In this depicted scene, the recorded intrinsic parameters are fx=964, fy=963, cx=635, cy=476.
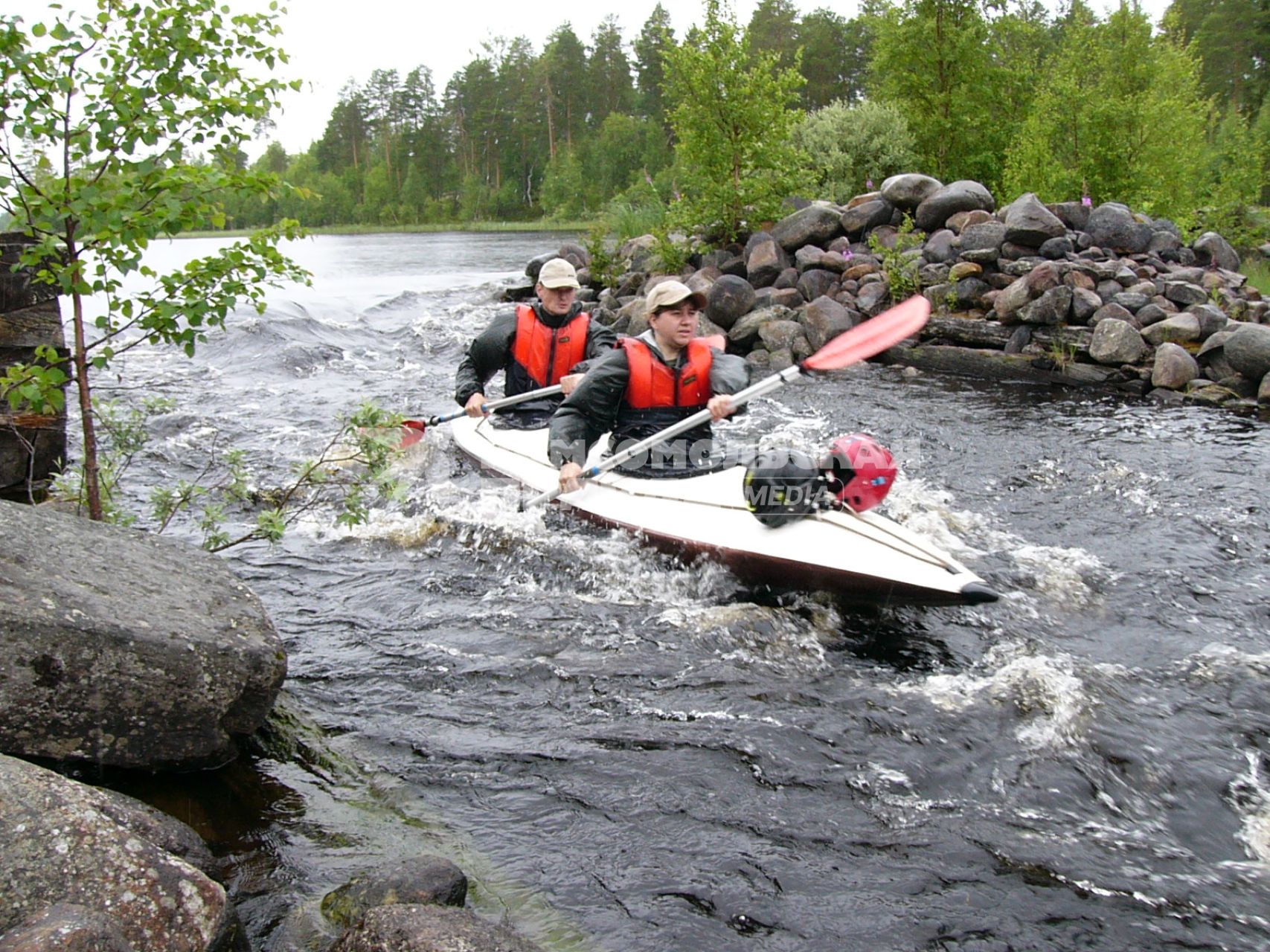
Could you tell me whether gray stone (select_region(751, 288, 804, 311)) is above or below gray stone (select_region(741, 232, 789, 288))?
below

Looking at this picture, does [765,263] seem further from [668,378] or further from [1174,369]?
[668,378]

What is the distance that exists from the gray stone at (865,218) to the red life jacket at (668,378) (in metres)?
8.08

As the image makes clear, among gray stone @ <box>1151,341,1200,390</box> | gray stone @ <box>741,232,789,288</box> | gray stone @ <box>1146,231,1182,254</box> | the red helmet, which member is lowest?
the red helmet

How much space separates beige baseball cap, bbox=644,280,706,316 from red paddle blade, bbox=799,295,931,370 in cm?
68

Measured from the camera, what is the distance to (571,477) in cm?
513

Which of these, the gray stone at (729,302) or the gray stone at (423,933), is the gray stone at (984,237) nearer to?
the gray stone at (729,302)

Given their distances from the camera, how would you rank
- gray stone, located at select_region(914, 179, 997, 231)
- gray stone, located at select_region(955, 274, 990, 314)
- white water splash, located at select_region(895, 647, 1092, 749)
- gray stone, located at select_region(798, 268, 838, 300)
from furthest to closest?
1. gray stone, located at select_region(914, 179, 997, 231)
2. gray stone, located at select_region(798, 268, 838, 300)
3. gray stone, located at select_region(955, 274, 990, 314)
4. white water splash, located at select_region(895, 647, 1092, 749)

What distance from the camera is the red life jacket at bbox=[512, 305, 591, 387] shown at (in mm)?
6539

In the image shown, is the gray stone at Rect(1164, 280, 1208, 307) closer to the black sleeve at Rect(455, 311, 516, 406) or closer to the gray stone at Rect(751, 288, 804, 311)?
the gray stone at Rect(751, 288, 804, 311)

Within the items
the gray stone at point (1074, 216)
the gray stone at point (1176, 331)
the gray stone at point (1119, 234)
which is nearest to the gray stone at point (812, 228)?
the gray stone at point (1074, 216)

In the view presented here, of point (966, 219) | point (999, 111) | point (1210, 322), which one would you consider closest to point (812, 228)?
point (966, 219)

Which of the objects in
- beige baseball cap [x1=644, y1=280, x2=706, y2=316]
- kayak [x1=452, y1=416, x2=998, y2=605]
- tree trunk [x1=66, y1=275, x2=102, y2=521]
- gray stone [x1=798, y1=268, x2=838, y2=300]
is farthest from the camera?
gray stone [x1=798, y1=268, x2=838, y2=300]

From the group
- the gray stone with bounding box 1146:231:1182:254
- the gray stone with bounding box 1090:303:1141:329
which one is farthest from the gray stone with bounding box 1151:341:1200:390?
the gray stone with bounding box 1146:231:1182:254

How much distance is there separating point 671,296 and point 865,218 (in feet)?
28.0
